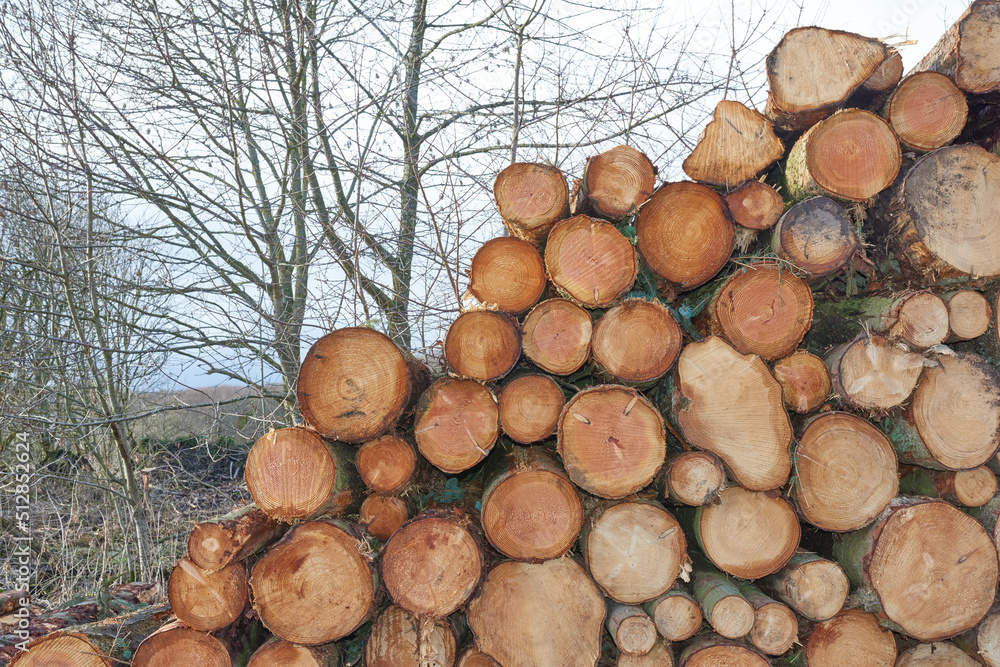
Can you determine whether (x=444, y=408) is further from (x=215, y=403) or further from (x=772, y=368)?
(x=215, y=403)

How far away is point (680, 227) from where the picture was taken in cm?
224

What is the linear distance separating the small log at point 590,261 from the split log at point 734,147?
585mm

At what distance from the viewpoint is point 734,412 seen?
207cm

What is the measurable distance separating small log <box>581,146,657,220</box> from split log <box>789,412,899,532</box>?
1164 millimetres

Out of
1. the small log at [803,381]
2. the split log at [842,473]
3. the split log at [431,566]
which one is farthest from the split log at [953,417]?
the split log at [431,566]

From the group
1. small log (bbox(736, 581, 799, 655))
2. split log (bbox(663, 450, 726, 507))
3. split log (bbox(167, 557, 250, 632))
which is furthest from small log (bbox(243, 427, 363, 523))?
small log (bbox(736, 581, 799, 655))

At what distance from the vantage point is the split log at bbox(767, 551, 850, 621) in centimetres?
201

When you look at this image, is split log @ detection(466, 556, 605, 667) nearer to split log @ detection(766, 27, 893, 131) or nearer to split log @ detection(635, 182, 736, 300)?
split log @ detection(635, 182, 736, 300)

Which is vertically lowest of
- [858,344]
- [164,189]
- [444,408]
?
[444,408]

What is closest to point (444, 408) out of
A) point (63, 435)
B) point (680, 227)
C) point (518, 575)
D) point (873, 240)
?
point (518, 575)

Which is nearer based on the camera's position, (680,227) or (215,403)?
(680,227)

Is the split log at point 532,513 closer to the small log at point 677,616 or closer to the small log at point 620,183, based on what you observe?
the small log at point 677,616

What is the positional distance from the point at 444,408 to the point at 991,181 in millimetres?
2580

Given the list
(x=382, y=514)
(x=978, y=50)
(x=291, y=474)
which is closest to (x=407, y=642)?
(x=382, y=514)
